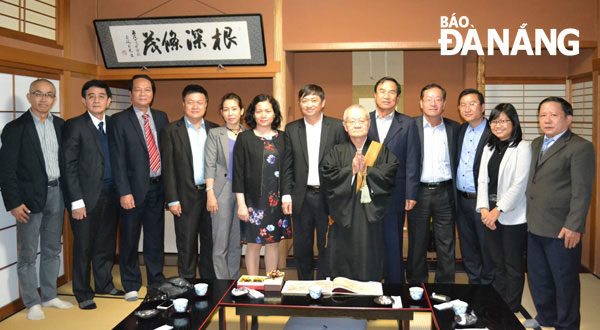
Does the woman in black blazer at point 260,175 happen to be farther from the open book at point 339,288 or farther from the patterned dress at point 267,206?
the open book at point 339,288

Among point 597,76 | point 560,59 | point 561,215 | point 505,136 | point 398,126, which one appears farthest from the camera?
point 560,59

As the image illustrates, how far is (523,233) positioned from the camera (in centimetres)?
385

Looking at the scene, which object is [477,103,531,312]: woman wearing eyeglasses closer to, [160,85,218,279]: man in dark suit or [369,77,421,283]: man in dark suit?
[369,77,421,283]: man in dark suit

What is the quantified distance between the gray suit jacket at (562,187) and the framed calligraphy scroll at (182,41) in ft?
9.68

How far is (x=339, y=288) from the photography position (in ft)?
9.89

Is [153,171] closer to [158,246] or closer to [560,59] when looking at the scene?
[158,246]

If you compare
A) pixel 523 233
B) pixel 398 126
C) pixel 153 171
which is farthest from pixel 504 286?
pixel 153 171

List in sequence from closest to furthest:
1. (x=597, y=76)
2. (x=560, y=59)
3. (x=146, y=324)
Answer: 1. (x=146, y=324)
2. (x=597, y=76)
3. (x=560, y=59)

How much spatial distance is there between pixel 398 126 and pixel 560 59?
290 cm

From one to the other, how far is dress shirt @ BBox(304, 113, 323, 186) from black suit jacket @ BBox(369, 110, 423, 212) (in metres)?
0.45

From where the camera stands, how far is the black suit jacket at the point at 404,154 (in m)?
4.11

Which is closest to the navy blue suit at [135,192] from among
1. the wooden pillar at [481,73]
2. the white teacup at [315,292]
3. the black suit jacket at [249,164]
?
the black suit jacket at [249,164]

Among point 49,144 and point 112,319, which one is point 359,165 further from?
point 49,144

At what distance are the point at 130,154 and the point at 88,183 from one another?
16.6 inches
